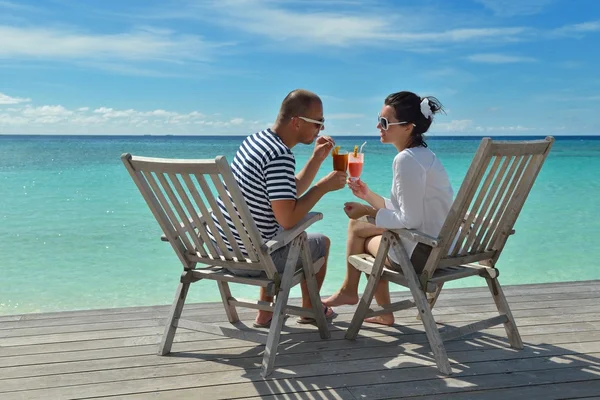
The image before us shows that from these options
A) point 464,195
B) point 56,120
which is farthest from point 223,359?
point 56,120

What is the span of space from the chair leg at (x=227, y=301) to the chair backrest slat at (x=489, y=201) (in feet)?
3.91

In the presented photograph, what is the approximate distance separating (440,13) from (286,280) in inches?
1919

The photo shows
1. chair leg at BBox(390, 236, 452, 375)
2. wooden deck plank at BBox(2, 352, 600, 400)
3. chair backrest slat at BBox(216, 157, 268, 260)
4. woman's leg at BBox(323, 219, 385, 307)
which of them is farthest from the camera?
woman's leg at BBox(323, 219, 385, 307)

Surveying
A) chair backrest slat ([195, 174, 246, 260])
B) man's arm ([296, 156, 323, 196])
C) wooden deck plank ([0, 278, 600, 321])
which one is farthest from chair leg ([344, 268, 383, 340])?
wooden deck plank ([0, 278, 600, 321])

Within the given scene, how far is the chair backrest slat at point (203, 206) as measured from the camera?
2.83 m

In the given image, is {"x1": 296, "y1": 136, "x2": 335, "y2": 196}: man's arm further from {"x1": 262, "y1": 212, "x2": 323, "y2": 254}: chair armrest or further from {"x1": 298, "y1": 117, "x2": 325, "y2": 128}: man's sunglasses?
{"x1": 262, "y1": 212, "x2": 323, "y2": 254}: chair armrest

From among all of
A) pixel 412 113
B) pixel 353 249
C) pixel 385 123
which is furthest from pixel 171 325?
pixel 412 113

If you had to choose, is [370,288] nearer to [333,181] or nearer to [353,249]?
[353,249]

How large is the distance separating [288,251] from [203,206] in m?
0.60

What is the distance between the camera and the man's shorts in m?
3.25

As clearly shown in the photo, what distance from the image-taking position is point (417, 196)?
316cm

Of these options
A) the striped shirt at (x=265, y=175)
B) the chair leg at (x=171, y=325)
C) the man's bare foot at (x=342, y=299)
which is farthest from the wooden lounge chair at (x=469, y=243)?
the chair leg at (x=171, y=325)

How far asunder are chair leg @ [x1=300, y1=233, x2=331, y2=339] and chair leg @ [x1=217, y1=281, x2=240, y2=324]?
1.77ft

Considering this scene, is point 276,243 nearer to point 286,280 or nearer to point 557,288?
point 286,280
